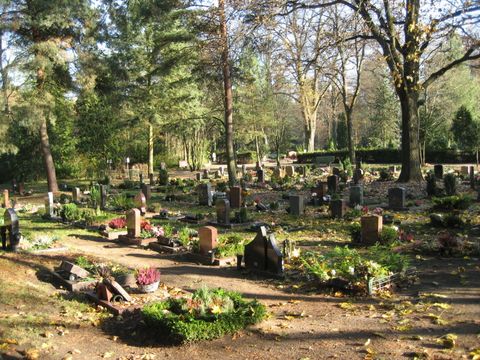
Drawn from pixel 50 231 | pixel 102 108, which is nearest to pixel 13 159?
pixel 102 108

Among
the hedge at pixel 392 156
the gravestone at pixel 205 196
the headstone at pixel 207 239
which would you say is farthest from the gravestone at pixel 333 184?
the hedge at pixel 392 156

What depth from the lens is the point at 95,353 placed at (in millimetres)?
6551

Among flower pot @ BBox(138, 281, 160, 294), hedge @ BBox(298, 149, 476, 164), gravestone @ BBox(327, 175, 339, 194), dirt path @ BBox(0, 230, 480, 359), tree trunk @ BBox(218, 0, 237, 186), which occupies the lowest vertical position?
dirt path @ BBox(0, 230, 480, 359)

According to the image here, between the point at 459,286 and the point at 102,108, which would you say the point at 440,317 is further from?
the point at 102,108

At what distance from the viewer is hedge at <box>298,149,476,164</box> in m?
43.9

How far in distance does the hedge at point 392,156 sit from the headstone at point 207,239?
120ft

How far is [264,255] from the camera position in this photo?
Answer: 10203 millimetres

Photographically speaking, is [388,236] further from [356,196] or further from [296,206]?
[356,196]

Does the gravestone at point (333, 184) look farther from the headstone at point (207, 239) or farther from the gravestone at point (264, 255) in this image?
the gravestone at point (264, 255)

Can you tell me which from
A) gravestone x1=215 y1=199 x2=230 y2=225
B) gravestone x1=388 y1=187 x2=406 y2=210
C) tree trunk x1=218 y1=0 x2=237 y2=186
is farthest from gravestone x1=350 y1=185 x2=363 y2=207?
tree trunk x1=218 y1=0 x2=237 y2=186

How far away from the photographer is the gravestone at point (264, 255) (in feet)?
32.6

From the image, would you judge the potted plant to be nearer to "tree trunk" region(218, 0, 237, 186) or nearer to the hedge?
"tree trunk" region(218, 0, 237, 186)

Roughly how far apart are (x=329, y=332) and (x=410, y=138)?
2009cm

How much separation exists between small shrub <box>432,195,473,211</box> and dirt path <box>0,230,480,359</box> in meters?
7.31
